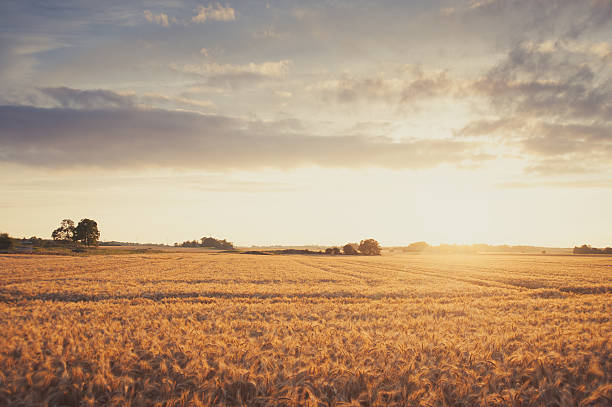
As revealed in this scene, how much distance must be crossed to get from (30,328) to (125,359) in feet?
13.7

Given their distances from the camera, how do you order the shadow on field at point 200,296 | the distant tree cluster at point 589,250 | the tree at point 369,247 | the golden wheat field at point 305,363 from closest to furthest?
the golden wheat field at point 305,363
the shadow on field at point 200,296
the distant tree cluster at point 589,250
the tree at point 369,247

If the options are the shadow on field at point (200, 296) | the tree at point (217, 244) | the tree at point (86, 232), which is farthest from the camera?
the tree at point (217, 244)

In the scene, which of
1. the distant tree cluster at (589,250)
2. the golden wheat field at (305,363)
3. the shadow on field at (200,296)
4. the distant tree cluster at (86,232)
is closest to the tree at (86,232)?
the distant tree cluster at (86,232)

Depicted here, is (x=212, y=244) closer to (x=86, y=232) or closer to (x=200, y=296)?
(x=86, y=232)

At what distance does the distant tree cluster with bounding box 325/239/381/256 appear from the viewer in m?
118

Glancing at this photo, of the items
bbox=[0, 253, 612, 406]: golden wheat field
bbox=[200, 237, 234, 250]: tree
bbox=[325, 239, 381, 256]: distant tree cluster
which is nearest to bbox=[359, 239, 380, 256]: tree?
bbox=[325, 239, 381, 256]: distant tree cluster

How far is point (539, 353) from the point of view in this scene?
5.54m

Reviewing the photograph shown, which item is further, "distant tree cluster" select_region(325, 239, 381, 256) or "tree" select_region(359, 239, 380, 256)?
"tree" select_region(359, 239, 380, 256)

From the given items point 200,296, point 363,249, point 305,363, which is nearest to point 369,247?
point 363,249

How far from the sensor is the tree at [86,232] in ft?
344

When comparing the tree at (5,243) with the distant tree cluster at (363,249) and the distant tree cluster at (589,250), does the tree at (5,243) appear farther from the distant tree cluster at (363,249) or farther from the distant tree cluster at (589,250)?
the distant tree cluster at (589,250)

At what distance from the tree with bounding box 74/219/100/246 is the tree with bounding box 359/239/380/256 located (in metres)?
103

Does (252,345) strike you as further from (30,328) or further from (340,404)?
(30,328)

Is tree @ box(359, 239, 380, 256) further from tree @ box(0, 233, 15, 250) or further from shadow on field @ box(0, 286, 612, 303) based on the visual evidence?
tree @ box(0, 233, 15, 250)
